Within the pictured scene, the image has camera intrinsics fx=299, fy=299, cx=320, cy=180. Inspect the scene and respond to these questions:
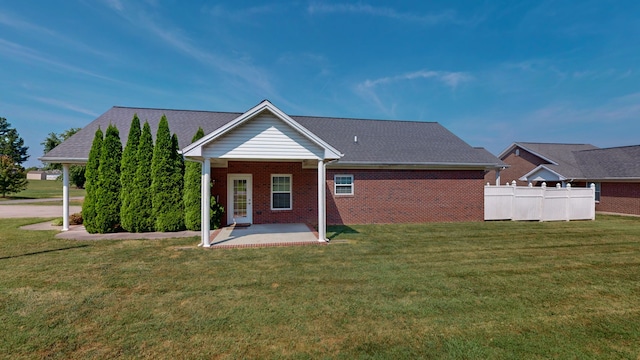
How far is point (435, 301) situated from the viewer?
5051mm

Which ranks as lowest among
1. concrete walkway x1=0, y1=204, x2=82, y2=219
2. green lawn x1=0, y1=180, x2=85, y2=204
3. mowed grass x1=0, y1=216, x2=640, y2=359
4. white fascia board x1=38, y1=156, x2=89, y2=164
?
mowed grass x1=0, y1=216, x2=640, y2=359

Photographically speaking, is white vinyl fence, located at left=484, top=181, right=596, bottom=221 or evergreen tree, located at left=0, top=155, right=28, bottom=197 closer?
white vinyl fence, located at left=484, top=181, right=596, bottom=221

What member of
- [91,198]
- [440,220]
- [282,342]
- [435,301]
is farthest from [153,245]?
[440,220]

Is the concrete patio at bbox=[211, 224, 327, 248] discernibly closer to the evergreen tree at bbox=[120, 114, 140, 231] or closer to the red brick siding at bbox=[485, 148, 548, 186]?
the evergreen tree at bbox=[120, 114, 140, 231]

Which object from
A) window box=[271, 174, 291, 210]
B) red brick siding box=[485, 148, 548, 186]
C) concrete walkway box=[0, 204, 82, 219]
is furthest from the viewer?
red brick siding box=[485, 148, 548, 186]

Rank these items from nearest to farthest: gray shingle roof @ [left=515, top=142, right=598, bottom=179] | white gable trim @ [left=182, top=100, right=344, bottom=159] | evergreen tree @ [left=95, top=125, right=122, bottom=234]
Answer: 1. white gable trim @ [left=182, top=100, right=344, bottom=159]
2. evergreen tree @ [left=95, top=125, right=122, bottom=234]
3. gray shingle roof @ [left=515, top=142, right=598, bottom=179]

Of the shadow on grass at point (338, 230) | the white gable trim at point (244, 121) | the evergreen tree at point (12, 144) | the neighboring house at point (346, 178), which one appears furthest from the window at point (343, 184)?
the evergreen tree at point (12, 144)

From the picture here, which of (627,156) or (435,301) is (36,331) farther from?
(627,156)

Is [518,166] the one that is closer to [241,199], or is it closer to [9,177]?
[241,199]

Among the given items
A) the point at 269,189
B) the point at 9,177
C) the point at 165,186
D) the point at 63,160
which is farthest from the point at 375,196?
the point at 9,177

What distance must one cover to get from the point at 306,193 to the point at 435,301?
9.12 m

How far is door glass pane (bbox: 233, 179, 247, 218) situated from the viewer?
1318 cm

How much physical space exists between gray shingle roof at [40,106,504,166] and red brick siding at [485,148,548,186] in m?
9.69

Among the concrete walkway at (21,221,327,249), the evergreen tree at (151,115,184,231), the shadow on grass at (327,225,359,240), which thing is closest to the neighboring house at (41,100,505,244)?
the shadow on grass at (327,225,359,240)
